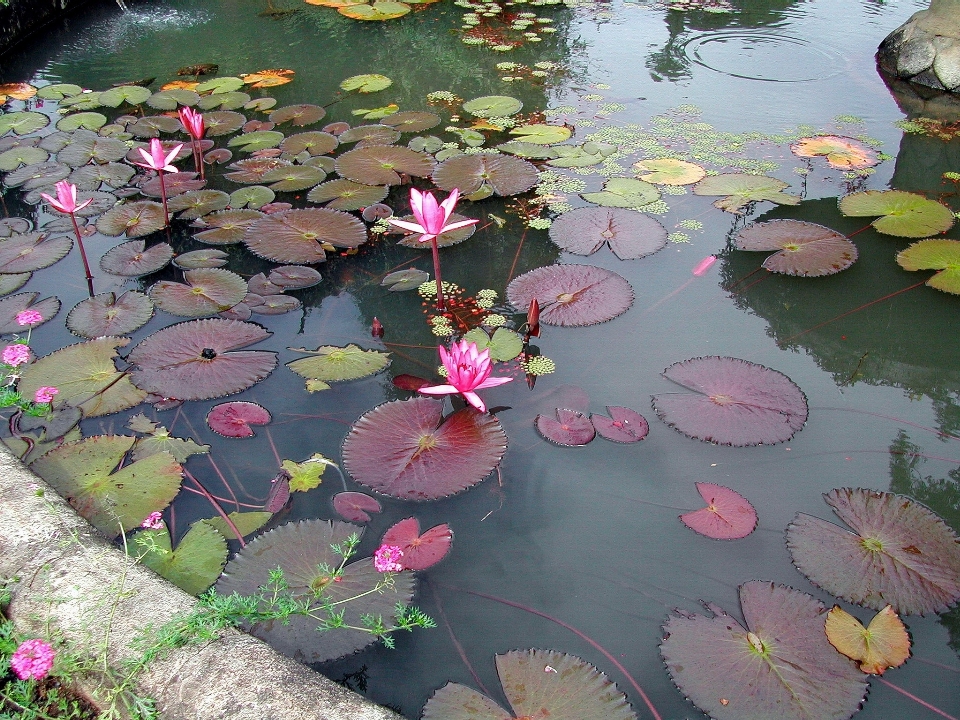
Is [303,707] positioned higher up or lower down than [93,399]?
higher up

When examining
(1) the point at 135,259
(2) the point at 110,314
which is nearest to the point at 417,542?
(2) the point at 110,314

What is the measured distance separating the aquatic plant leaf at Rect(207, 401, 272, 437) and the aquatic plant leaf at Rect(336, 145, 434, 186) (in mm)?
1552

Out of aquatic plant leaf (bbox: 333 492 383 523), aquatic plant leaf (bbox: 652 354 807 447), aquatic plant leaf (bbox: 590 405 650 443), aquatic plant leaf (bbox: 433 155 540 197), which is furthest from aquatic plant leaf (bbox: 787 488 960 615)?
aquatic plant leaf (bbox: 433 155 540 197)

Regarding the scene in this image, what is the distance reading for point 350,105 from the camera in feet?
14.3

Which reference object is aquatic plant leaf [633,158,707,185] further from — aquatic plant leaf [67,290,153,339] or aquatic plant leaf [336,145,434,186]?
aquatic plant leaf [67,290,153,339]

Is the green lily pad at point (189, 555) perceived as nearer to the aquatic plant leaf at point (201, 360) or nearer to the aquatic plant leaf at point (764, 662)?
the aquatic plant leaf at point (201, 360)

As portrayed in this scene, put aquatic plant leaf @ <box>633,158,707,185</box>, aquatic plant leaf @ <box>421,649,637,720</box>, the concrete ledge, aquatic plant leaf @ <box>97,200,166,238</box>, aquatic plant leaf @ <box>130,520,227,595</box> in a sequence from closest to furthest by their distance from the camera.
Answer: the concrete ledge < aquatic plant leaf @ <box>421,649,637,720</box> < aquatic plant leaf @ <box>130,520,227,595</box> < aquatic plant leaf @ <box>97,200,166,238</box> < aquatic plant leaf @ <box>633,158,707,185</box>

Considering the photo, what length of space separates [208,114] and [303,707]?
13.0 feet

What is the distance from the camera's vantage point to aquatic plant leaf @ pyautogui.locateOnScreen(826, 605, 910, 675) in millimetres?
1471

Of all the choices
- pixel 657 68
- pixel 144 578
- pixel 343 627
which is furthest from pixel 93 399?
pixel 657 68

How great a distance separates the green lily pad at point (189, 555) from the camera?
5.46 feet

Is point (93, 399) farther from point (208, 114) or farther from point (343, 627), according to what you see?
point (208, 114)

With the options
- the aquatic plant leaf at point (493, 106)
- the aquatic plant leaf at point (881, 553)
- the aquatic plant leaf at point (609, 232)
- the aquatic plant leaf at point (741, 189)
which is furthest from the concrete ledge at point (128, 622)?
the aquatic plant leaf at point (493, 106)

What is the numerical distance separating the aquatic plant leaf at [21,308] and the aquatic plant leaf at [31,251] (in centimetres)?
24
